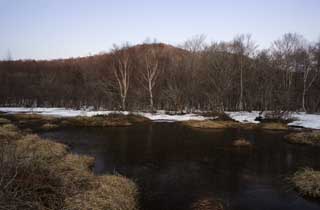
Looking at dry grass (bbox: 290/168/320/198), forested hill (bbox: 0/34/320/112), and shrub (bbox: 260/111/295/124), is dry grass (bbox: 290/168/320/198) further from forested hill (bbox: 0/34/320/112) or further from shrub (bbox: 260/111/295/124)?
forested hill (bbox: 0/34/320/112)

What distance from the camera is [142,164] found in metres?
11.1

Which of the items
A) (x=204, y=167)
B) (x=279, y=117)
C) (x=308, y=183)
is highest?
(x=279, y=117)

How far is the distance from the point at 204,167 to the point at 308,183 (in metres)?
3.87

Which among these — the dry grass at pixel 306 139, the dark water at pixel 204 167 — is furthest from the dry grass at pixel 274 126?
the dry grass at pixel 306 139

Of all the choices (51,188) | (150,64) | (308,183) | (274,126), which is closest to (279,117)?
(274,126)

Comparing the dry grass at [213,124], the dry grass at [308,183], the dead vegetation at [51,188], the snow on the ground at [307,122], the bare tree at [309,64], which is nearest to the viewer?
the dead vegetation at [51,188]

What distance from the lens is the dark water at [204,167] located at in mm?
7375

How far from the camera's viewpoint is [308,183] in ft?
27.1

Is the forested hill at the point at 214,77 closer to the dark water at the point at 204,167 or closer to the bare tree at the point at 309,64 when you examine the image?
the bare tree at the point at 309,64

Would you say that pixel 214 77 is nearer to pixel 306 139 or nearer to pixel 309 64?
pixel 309 64

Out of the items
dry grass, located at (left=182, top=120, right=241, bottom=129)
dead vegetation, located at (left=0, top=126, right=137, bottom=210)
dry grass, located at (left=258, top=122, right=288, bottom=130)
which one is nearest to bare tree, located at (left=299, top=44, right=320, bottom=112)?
dry grass, located at (left=258, top=122, right=288, bottom=130)

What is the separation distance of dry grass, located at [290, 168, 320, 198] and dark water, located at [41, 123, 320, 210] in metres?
0.33

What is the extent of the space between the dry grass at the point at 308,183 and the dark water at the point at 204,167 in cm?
33

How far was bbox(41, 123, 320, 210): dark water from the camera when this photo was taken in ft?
24.2
